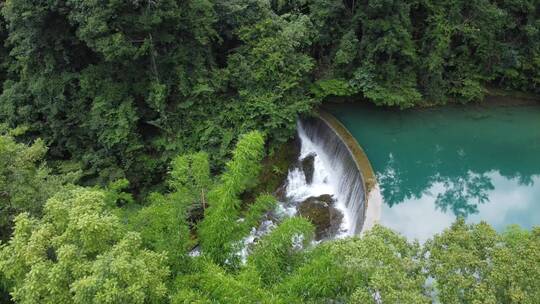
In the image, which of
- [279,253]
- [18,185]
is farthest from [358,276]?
[18,185]

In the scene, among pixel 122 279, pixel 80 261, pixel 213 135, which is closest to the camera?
pixel 122 279

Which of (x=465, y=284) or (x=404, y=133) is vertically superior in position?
(x=404, y=133)

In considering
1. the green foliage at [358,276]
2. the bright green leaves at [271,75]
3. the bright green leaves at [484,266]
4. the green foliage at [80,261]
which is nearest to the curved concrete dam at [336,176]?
the bright green leaves at [271,75]

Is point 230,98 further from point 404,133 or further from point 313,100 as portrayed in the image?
point 404,133

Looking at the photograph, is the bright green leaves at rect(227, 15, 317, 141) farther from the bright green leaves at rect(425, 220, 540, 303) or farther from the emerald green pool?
the bright green leaves at rect(425, 220, 540, 303)

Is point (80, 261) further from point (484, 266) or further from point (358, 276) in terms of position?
point (484, 266)

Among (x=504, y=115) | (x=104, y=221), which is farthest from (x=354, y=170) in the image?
(x=104, y=221)
